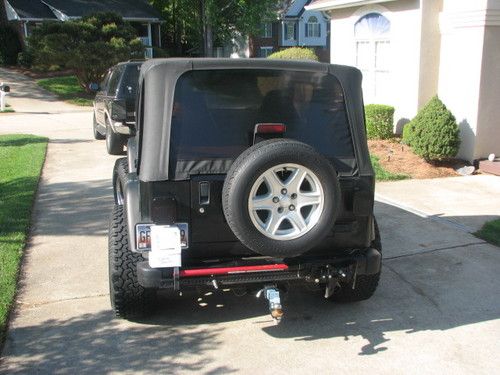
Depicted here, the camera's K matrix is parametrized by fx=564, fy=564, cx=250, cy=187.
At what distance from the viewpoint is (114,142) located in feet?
34.8

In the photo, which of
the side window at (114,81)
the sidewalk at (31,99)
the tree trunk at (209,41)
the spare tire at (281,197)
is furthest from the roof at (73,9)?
the spare tire at (281,197)

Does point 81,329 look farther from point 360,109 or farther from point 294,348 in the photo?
point 360,109

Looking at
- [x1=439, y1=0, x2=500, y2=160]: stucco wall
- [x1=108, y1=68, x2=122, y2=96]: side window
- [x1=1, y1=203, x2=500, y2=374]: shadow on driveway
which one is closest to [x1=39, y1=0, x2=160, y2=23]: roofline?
[x1=108, y1=68, x2=122, y2=96]: side window

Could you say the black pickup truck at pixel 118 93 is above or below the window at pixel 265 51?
below

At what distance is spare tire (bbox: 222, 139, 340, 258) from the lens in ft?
11.0

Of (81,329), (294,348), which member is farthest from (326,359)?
(81,329)

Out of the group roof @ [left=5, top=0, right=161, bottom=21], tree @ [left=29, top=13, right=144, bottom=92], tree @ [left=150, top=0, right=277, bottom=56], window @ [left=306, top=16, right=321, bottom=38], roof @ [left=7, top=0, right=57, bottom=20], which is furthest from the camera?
window @ [left=306, top=16, right=321, bottom=38]

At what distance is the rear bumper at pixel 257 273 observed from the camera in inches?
140

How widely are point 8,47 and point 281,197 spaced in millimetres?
32519

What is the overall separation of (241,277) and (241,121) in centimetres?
103

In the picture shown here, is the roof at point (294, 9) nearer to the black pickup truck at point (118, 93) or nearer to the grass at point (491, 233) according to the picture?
the black pickup truck at point (118, 93)

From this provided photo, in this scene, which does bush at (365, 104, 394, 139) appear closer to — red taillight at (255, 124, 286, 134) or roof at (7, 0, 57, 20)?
red taillight at (255, 124, 286, 134)

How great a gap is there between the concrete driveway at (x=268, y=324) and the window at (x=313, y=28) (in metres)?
40.1

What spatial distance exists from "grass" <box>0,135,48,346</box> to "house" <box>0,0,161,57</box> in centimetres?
2088
